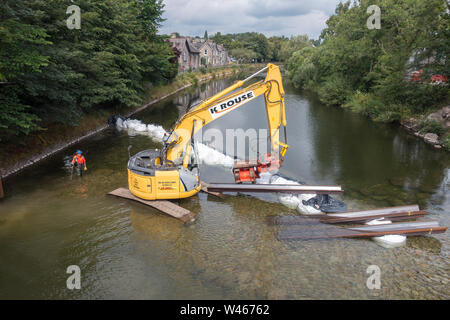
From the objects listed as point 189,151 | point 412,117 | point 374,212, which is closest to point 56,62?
point 189,151

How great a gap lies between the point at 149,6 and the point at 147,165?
113 feet

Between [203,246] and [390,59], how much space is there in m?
30.8

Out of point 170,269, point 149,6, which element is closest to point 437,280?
point 170,269

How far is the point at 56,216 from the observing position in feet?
38.5

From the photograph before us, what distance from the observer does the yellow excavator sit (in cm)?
1223

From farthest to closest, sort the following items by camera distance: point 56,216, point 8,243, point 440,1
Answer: point 440,1 → point 56,216 → point 8,243

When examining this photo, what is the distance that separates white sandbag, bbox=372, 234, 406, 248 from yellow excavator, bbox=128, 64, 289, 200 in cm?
484

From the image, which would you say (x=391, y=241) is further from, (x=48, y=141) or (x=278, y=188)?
(x=48, y=141)

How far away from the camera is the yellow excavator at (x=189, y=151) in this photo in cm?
1223

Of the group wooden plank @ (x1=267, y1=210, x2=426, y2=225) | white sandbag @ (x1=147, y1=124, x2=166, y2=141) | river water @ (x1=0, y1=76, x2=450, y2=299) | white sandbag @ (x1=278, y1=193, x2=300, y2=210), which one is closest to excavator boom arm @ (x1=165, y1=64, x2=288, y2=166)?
white sandbag @ (x1=278, y1=193, x2=300, y2=210)

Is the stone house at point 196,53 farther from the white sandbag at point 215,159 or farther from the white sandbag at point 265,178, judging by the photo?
the white sandbag at point 265,178

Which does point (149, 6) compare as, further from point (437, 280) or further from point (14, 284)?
point (437, 280)

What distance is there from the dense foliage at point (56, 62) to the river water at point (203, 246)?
10.7 ft

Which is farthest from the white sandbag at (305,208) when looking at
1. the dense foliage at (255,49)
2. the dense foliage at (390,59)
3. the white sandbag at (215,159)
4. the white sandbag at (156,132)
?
the dense foliage at (255,49)
